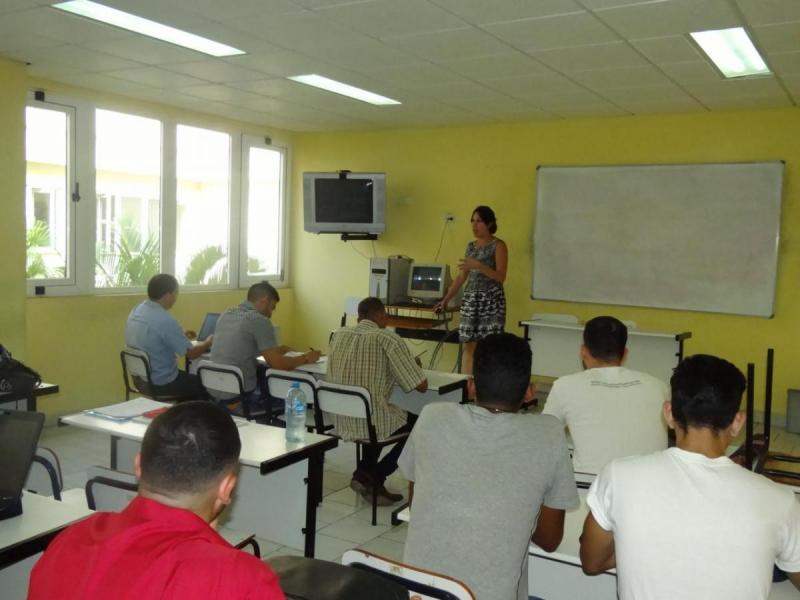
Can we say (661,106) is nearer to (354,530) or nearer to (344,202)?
(344,202)

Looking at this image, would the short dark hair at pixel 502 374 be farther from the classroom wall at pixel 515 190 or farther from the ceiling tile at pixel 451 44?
the classroom wall at pixel 515 190

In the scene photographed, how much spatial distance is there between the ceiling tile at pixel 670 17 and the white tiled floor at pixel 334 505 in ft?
10.2

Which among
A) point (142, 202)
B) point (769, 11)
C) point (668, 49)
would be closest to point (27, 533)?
point (769, 11)

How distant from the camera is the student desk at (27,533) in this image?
6.64 ft

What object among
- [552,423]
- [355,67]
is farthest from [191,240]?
[552,423]

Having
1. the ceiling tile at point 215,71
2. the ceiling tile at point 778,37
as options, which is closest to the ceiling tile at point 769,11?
the ceiling tile at point 778,37

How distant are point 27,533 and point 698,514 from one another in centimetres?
180

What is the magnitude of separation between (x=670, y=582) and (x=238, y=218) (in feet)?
23.9

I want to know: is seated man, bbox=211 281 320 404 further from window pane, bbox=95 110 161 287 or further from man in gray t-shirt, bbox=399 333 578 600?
man in gray t-shirt, bbox=399 333 578 600

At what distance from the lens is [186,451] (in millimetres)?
1375

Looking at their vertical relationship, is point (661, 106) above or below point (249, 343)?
above

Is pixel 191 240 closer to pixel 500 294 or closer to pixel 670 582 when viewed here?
pixel 500 294

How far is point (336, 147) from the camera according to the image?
8.81m

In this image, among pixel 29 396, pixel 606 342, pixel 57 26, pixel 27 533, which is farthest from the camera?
pixel 57 26
